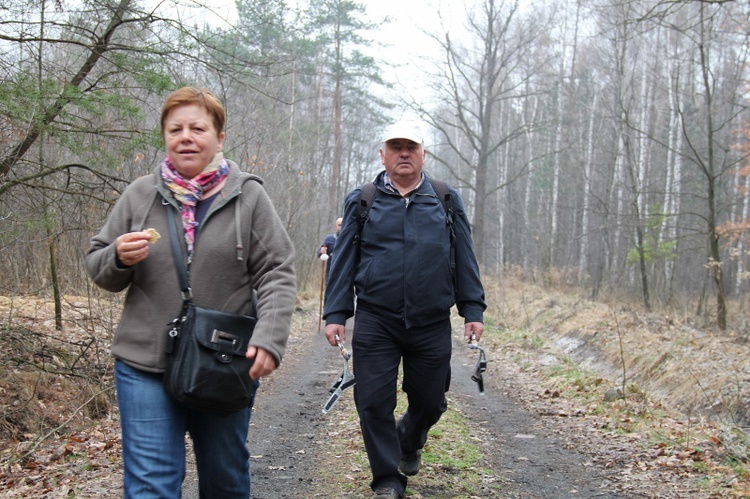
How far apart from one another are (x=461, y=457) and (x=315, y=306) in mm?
14538

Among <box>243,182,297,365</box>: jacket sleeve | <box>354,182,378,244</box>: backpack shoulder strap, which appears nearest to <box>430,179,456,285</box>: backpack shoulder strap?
<box>354,182,378,244</box>: backpack shoulder strap

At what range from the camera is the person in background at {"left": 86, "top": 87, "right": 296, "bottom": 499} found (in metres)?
2.79

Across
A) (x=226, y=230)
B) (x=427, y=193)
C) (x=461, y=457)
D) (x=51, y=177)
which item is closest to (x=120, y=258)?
(x=226, y=230)

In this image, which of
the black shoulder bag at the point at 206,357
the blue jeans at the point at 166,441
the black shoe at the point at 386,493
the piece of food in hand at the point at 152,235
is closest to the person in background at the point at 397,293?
the black shoe at the point at 386,493

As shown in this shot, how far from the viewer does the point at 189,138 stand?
2990 millimetres

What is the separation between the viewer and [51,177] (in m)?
7.49

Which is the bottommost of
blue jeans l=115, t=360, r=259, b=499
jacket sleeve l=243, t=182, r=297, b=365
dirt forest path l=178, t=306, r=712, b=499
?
dirt forest path l=178, t=306, r=712, b=499

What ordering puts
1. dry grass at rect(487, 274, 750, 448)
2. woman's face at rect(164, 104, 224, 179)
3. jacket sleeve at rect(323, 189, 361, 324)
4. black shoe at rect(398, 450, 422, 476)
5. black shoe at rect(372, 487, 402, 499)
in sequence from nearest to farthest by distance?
woman's face at rect(164, 104, 224, 179) → black shoe at rect(372, 487, 402, 499) → jacket sleeve at rect(323, 189, 361, 324) → black shoe at rect(398, 450, 422, 476) → dry grass at rect(487, 274, 750, 448)

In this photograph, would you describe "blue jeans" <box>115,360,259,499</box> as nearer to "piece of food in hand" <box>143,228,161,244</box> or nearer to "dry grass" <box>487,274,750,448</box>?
"piece of food in hand" <box>143,228,161,244</box>

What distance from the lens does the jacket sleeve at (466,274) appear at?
15.6 ft

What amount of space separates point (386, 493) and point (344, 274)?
139 centimetres

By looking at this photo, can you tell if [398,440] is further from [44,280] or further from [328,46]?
[328,46]

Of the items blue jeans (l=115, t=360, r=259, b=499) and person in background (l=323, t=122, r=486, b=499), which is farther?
person in background (l=323, t=122, r=486, b=499)

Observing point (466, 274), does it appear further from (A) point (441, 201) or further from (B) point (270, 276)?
(B) point (270, 276)
